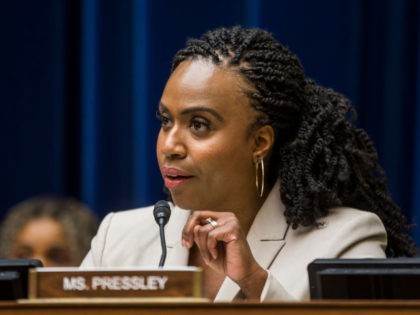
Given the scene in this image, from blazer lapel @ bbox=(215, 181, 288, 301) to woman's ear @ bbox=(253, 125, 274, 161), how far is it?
0.27ft

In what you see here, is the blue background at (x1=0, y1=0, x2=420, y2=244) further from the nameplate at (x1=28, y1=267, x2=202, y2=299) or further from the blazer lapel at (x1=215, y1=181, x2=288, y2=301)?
the nameplate at (x1=28, y1=267, x2=202, y2=299)

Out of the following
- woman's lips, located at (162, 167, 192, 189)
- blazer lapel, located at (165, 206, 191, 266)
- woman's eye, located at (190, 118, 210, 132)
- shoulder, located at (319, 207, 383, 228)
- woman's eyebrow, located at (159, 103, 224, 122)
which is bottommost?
blazer lapel, located at (165, 206, 191, 266)

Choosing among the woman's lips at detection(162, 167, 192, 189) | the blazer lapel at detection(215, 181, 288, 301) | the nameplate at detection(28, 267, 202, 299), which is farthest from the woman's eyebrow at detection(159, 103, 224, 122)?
the nameplate at detection(28, 267, 202, 299)

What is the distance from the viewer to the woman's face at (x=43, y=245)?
7.92 ft

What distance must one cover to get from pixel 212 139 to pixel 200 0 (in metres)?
0.83

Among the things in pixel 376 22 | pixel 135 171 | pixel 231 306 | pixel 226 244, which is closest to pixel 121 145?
pixel 135 171

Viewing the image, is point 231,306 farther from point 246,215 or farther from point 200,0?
point 200,0

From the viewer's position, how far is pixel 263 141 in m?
2.00

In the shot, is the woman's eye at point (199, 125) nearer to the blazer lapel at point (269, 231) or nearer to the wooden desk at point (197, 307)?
the blazer lapel at point (269, 231)

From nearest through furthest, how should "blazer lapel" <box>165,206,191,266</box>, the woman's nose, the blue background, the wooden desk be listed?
1. the wooden desk
2. the woman's nose
3. "blazer lapel" <box>165,206,191,266</box>
4. the blue background

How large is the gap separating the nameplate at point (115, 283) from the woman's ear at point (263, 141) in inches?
28.0

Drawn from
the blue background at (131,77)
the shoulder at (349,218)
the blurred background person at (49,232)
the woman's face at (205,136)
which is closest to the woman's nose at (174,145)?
the woman's face at (205,136)

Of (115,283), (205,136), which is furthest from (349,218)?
(115,283)

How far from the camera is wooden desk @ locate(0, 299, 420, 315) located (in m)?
1.21
